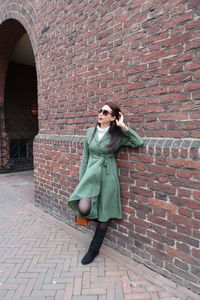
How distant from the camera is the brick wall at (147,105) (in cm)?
211

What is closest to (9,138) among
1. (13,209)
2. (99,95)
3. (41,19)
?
(13,209)

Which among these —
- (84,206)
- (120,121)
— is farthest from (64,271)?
(120,121)

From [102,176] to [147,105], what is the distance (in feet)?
3.04

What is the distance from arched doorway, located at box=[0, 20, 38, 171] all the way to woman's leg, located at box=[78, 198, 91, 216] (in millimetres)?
6627

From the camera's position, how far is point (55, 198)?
4082 millimetres

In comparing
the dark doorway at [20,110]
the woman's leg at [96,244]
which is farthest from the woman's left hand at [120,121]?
the dark doorway at [20,110]

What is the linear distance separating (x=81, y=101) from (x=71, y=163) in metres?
0.97

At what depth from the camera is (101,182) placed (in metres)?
2.62

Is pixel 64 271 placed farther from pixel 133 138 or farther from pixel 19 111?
pixel 19 111

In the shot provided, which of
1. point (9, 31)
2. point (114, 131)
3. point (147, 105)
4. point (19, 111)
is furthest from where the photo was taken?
point (19, 111)

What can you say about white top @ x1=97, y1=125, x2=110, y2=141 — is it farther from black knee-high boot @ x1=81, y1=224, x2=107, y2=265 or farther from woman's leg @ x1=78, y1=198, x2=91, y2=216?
black knee-high boot @ x1=81, y1=224, x2=107, y2=265

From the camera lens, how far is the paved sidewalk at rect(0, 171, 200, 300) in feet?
7.13

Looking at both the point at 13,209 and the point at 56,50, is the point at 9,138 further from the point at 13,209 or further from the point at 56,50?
the point at 56,50

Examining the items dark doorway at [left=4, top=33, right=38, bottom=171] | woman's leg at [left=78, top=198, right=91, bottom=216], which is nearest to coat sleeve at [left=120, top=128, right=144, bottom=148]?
woman's leg at [left=78, top=198, right=91, bottom=216]
